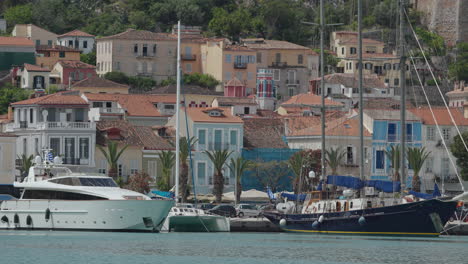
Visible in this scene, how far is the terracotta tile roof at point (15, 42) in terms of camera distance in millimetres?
146125

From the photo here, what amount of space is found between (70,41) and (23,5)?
20997 millimetres

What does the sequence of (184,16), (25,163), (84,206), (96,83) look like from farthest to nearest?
1. (184,16)
2. (96,83)
3. (25,163)
4. (84,206)

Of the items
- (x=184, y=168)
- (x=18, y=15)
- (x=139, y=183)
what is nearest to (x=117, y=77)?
(x=18, y=15)

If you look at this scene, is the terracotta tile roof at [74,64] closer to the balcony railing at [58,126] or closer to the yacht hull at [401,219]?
the balcony railing at [58,126]

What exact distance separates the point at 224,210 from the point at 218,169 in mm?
10744

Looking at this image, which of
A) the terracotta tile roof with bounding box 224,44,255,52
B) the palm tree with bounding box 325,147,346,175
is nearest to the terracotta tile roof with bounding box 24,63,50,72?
the terracotta tile roof with bounding box 224,44,255,52

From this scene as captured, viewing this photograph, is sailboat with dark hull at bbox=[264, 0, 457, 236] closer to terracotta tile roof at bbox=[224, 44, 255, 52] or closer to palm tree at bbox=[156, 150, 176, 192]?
palm tree at bbox=[156, 150, 176, 192]

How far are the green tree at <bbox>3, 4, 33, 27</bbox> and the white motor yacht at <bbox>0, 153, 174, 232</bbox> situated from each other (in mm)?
99652

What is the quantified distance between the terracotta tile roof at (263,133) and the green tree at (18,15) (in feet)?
212

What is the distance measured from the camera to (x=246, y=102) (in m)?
128

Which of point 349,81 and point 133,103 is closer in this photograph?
point 133,103

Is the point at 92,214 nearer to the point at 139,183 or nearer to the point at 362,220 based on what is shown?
the point at 362,220

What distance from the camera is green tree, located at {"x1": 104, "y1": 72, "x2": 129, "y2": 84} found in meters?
150

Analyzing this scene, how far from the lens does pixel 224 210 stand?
87.1 meters
